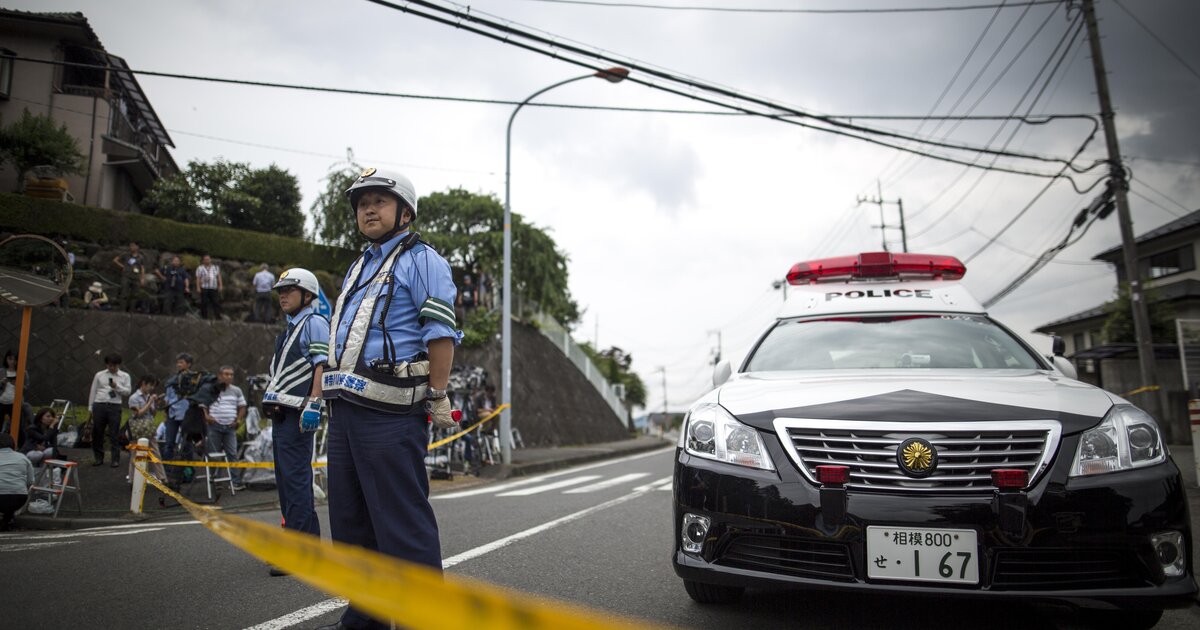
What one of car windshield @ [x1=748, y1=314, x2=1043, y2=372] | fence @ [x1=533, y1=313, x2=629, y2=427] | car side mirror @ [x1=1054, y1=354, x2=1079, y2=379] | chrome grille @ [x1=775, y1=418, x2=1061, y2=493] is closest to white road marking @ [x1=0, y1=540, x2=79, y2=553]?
car windshield @ [x1=748, y1=314, x2=1043, y2=372]

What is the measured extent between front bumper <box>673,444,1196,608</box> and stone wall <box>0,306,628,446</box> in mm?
17763

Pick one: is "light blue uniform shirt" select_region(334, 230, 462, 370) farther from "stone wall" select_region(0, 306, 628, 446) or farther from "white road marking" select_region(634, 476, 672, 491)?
"stone wall" select_region(0, 306, 628, 446)

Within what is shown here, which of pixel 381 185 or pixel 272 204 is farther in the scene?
pixel 272 204

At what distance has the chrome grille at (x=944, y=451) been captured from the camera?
101 inches

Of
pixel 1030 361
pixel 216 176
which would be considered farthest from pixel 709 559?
pixel 216 176

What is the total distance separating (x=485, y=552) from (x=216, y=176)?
2822cm

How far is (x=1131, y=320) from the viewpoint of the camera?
22.5 m

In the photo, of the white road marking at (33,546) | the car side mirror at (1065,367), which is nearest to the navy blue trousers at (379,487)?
the car side mirror at (1065,367)

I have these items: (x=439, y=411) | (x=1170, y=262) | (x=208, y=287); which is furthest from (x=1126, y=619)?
(x=1170, y=262)

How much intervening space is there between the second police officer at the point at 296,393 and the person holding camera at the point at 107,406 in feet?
24.8

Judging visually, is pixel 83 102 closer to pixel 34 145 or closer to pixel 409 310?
pixel 34 145

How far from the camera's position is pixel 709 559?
9.16ft

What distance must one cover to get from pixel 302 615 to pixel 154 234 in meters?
21.7

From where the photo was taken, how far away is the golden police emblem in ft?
8.46
